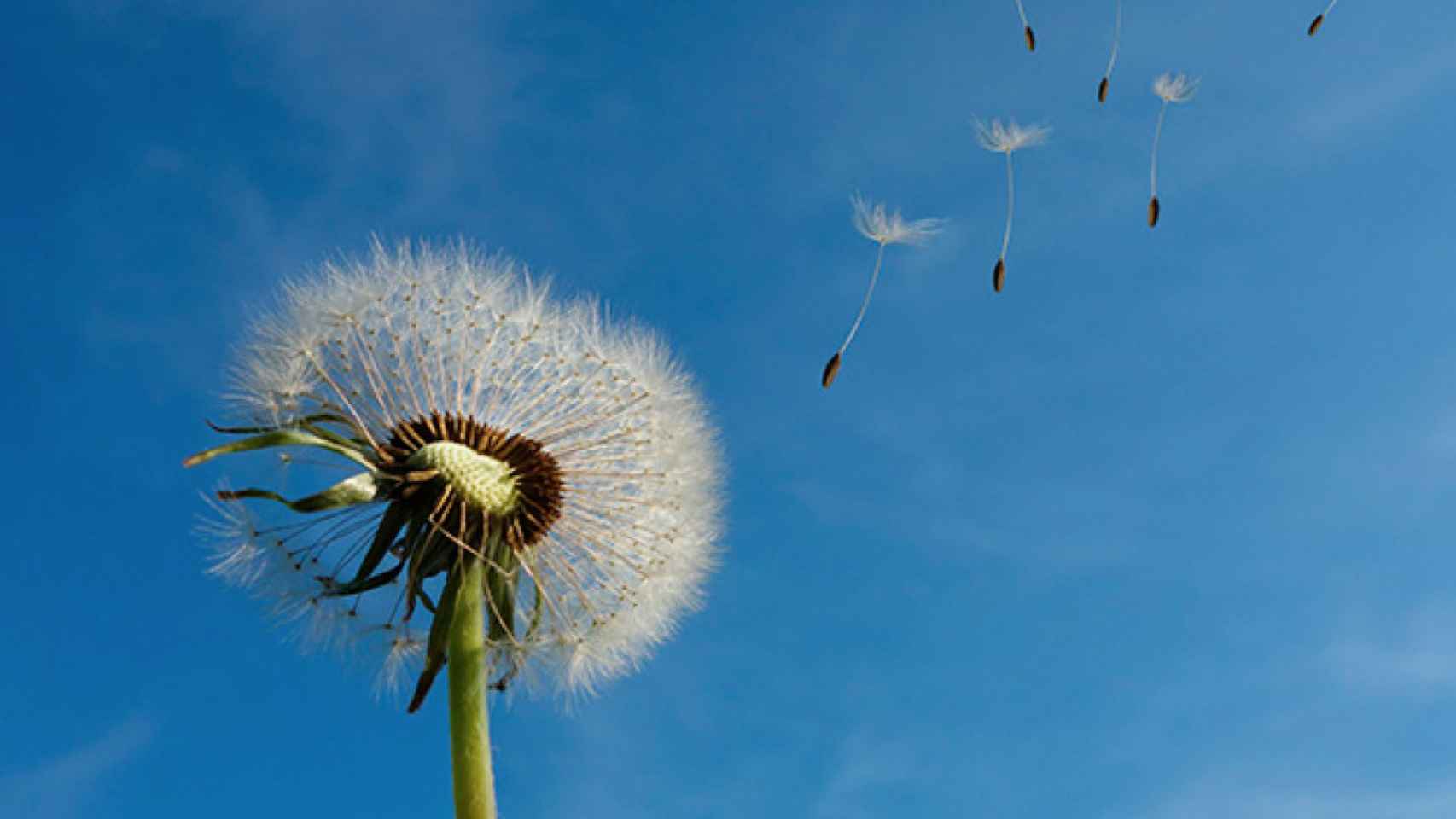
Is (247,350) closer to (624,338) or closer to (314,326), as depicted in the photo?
(314,326)

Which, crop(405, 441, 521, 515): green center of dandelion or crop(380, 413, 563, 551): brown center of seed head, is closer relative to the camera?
crop(405, 441, 521, 515): green center of dandelion

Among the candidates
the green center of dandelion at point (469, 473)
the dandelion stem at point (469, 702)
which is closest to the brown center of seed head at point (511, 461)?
the green center of dandelion at point (469, 473)

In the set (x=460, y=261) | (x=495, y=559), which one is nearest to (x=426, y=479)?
(x=495, y=559)

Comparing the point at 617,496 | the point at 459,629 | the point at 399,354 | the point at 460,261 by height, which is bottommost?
the point at 459,629

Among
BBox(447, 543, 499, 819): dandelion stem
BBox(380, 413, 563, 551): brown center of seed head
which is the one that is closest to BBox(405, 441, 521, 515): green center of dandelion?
BBox(380, 413, 563, 551): brown center of seed head

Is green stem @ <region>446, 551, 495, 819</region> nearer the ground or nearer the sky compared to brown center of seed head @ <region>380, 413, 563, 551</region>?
nearer the ground

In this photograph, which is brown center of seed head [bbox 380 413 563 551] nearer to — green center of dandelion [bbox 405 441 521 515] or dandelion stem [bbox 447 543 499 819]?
green center of dandelion [bbox 405 441 521 515]
